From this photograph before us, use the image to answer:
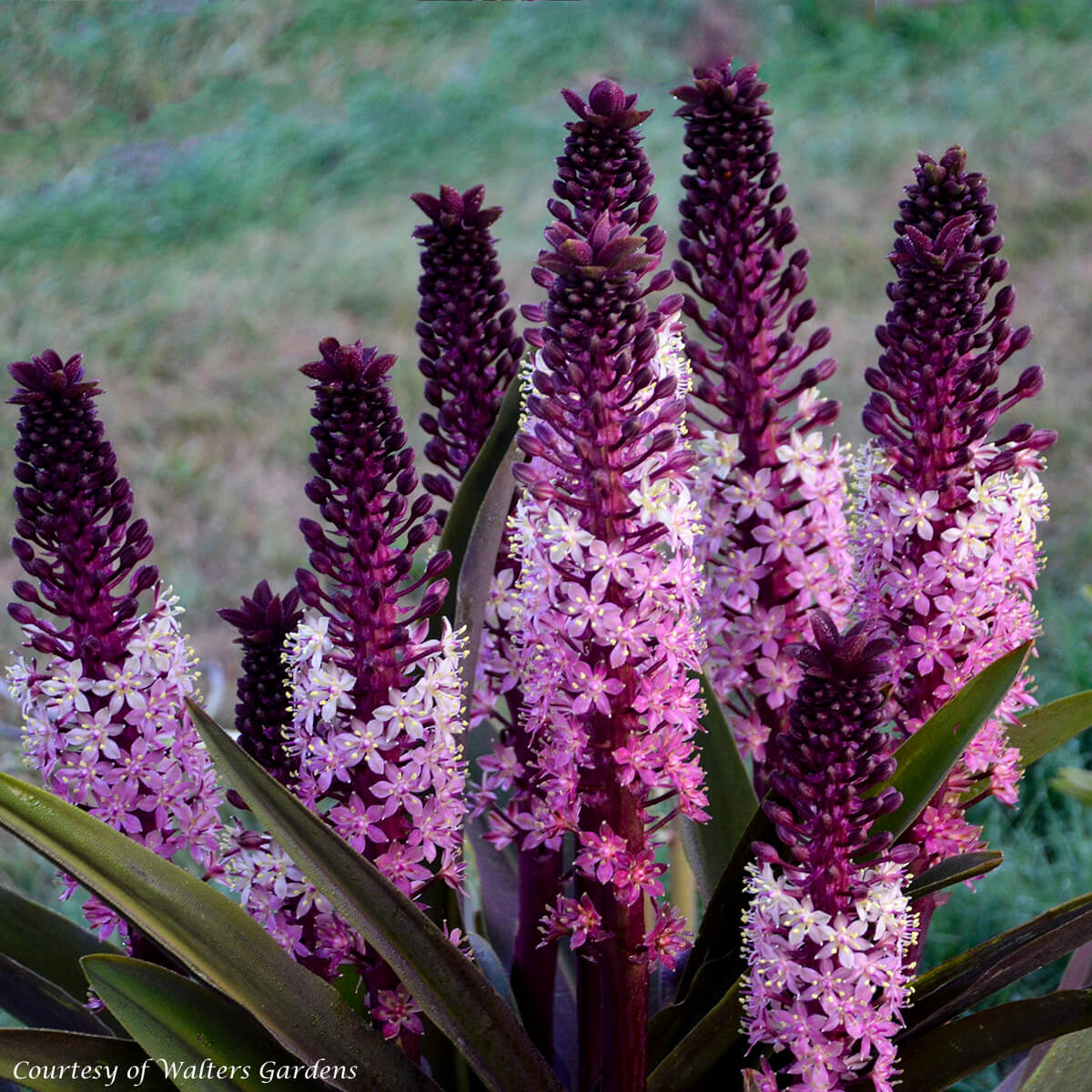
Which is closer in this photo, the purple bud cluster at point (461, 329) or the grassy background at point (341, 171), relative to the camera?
the purple bud cluster at point (461, 329)

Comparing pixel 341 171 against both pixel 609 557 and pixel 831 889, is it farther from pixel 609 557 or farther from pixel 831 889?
pixel 831 889

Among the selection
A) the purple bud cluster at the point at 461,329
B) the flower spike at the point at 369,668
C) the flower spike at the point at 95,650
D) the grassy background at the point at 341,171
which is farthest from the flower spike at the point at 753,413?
the grassy background at the point at 341,171

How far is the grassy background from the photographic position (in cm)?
411

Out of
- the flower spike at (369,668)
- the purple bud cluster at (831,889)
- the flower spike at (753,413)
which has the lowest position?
the purple bud cluster at (831,889)

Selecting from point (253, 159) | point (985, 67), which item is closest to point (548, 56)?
point (253, 159)

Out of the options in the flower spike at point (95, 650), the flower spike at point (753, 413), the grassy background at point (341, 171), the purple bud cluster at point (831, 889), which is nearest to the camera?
the purple bud cluster at point (831, 889)

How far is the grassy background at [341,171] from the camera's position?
4.11 metres

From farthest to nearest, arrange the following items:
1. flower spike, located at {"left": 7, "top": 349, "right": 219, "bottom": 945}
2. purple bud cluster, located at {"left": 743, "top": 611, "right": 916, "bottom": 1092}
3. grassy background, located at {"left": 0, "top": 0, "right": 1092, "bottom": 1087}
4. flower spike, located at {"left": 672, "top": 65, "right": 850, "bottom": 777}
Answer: grassy background, located at {"left": 0, "top": 0, "right": 1092, "bottom": 1087}
flower spike, located at {"left": 672, "top": 65, "right": 850, "bottom": 777}
flower spike, located at {"left": 7, "top": 349, "right": 219, "bottom": 945}
purple bud cluster, located at {"left": 743, "top": 611, "right": 916, "bottom": 1092}

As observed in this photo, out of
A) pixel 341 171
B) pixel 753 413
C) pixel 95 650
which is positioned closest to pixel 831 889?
pixel 753 413

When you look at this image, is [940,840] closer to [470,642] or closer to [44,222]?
[470,642]

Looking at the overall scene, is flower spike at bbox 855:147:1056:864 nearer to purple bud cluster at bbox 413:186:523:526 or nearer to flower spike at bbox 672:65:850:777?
flower spike at bbox 672:65:850:777

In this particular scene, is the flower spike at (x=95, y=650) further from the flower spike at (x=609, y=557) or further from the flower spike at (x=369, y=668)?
the flower spike at (x=609, y=557)

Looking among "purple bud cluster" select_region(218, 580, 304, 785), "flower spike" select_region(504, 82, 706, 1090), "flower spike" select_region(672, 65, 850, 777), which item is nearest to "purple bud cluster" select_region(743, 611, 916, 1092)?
"flower spike" select_region(504, 82, 706, 1090)

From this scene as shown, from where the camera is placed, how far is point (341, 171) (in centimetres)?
563
